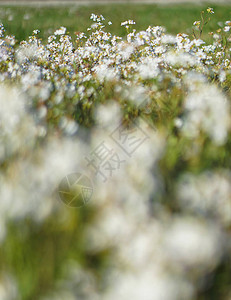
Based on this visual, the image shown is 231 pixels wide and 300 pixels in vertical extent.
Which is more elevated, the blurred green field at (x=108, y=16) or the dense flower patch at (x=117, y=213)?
the blurred green field at (x=108, y=16)

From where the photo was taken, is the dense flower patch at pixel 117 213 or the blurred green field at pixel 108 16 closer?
the dense flower patch at pixel 117 213

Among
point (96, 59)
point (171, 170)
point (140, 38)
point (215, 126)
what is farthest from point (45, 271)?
point (140, 38)

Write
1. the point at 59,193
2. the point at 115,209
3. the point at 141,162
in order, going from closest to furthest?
the point at 115,209 < the point at 141,162 < the point at 59,193

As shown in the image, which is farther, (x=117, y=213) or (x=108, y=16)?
(x=108, y=16)

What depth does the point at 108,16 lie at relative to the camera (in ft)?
31.5

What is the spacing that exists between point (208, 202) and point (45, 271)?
738mm

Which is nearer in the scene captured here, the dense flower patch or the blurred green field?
the dense flower patch

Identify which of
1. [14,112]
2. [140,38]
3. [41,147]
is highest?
[140,38]

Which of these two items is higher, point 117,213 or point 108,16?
point 108,16

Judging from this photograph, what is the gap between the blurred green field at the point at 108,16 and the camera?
870 centimetres

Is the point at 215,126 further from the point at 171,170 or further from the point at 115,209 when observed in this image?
the point at 115,209

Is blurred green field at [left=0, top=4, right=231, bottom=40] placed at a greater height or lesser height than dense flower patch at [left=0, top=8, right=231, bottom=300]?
greater

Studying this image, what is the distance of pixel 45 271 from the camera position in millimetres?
1514

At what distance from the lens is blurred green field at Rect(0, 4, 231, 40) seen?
28.6 feet
